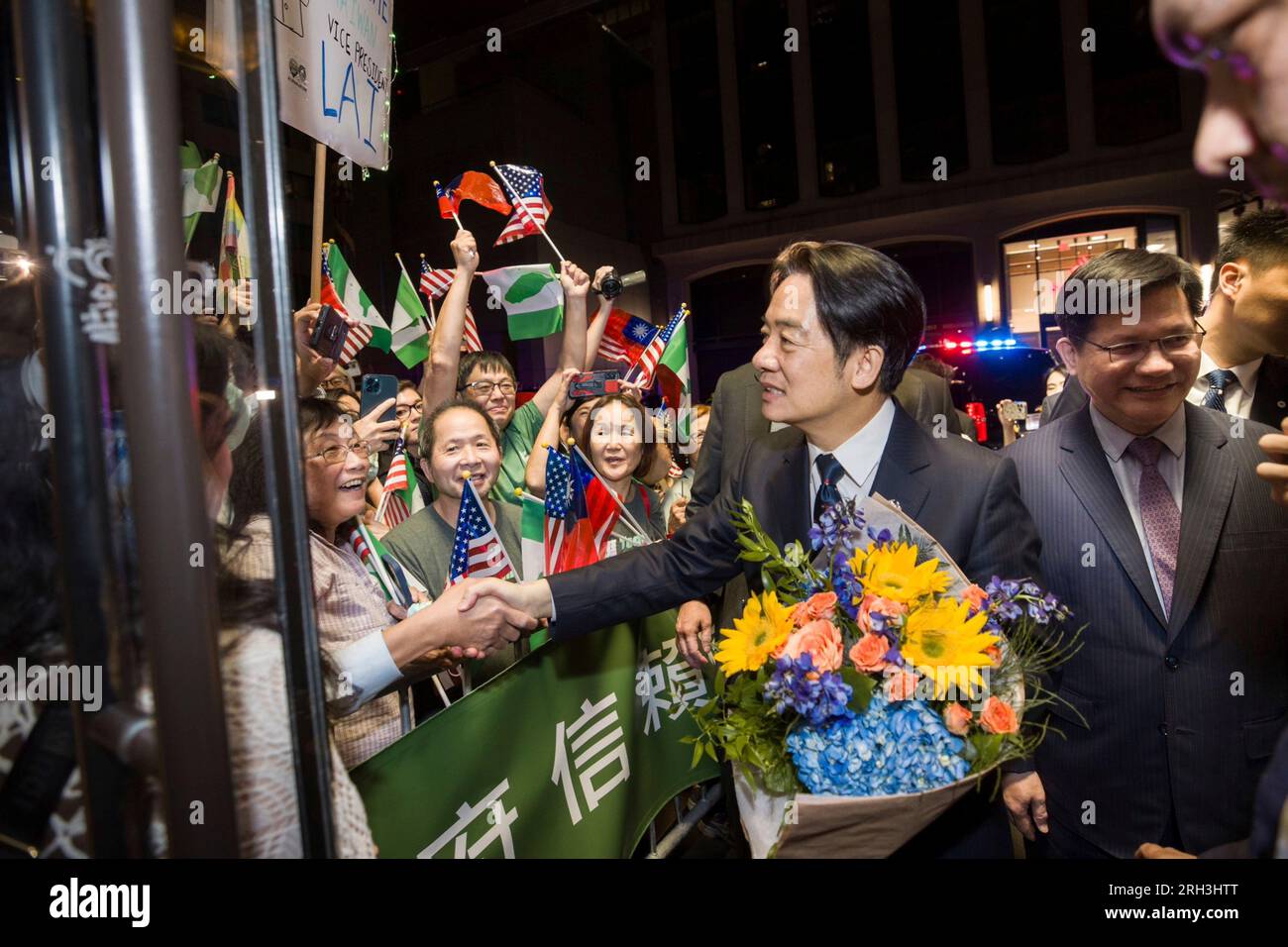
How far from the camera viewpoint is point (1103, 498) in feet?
5.81

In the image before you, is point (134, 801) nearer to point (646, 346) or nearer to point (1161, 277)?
point (1161, 277)

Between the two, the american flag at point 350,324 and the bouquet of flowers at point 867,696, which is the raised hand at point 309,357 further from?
the bouquet of flowers at point 867,696

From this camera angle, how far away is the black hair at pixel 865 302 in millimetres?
1710

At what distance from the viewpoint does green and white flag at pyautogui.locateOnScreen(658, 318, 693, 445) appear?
15.7 feet

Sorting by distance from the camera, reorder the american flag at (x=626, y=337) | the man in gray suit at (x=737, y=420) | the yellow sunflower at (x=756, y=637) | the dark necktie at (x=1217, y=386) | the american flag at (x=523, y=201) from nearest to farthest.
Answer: the yellow sunflower at (x=756, y=637) → the dark necktie at (x=1217, y=386) → the man in gray suit at (x=737, y=420) → the american flag at (x=523, y=201) → the american flag at (x=626, y=337)

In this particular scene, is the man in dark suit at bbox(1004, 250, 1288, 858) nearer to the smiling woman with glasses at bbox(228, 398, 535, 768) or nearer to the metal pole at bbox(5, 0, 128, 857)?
the smiling woman with glasses at bbox(228, 398, 535, 768)

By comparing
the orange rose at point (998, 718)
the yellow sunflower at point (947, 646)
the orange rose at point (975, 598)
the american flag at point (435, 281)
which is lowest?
the orange rose at point (998, 718)

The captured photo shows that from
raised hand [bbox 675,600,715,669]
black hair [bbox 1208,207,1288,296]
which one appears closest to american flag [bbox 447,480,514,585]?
raised hand [bbox 675,600,715,669]

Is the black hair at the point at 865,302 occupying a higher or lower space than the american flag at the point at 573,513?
higher

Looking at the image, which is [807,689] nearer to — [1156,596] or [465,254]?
[1156,596]

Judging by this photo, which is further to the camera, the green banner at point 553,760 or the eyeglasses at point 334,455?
the eyeglasses at point 334,455

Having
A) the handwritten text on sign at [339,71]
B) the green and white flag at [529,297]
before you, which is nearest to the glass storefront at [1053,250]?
the green and white flag at [529,297]

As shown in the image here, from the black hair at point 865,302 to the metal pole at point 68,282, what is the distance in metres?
1.42


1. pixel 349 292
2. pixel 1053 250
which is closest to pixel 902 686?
pixel 349 292
